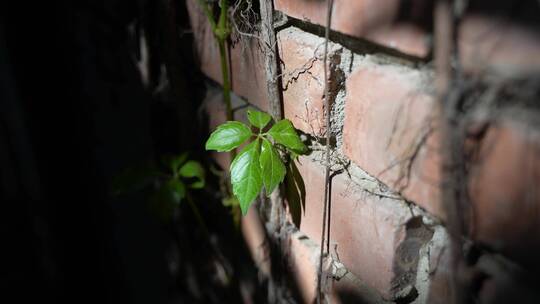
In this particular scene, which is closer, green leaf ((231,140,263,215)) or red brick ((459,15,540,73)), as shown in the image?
red brick ((459,15,540,73))

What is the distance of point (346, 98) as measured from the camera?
0.63 m

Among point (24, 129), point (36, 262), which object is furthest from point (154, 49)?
point (36, 262)

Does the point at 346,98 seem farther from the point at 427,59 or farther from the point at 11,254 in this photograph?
the point at 11,254

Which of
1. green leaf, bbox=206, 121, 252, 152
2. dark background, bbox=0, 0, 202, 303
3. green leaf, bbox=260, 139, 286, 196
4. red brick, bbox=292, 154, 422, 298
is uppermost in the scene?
green leaf, bbox=206, 121, 252, 152

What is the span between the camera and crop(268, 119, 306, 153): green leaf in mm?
685

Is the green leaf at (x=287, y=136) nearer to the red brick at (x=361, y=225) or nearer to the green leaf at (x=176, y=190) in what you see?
the red brick at (x=361, y=225)

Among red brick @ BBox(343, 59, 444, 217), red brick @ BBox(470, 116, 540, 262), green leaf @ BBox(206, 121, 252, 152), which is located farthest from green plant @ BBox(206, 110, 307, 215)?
red brick @ BBox(470, 116, 540, 262)

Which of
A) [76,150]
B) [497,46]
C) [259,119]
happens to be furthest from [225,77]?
[76,150]

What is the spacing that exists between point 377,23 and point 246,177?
28 centimetres

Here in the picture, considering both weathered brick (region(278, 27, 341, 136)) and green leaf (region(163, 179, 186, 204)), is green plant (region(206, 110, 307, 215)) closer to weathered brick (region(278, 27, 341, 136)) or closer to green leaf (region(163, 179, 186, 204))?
weathered brick (region(278, 27, 341, 136))

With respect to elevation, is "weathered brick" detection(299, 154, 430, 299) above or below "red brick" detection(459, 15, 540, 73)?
below

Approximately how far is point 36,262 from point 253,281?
1.69 m

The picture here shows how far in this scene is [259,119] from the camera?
2.39 ft

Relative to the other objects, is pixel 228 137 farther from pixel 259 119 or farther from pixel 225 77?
→ pixel 225 77
